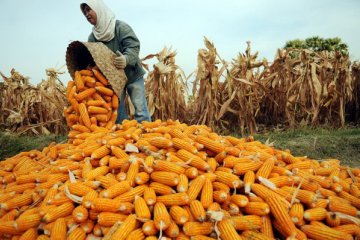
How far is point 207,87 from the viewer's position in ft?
27.3

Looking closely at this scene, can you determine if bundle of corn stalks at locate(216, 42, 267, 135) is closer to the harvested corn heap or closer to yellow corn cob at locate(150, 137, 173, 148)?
the harvested corn heap

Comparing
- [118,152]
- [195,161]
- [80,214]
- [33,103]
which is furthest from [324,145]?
[33,103]

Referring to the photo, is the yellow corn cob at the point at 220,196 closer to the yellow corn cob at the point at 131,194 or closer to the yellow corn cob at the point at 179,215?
the yellow corn cob at the point at 179,215

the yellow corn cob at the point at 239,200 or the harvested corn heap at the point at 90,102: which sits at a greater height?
the harvested corn heap at the point at 90,102

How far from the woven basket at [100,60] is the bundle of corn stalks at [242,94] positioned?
146 inches

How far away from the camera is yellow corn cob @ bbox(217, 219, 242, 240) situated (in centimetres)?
227

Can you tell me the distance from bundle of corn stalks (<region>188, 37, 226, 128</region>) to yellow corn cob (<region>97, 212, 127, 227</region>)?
6112 millimetres

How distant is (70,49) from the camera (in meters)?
5.39

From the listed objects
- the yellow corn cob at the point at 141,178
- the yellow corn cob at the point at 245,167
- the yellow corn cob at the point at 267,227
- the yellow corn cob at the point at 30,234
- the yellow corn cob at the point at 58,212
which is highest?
the yellow corn cob at the point at 245,167

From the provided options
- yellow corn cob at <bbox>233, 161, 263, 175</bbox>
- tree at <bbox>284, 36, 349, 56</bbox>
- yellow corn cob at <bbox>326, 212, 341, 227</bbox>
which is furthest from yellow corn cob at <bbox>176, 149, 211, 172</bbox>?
tree at <bbox>284, 36, 349, 56</bbox>

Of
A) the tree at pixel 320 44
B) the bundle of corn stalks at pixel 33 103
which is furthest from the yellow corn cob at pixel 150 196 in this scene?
the tree at pixel 320 44

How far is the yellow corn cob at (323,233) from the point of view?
2.46m

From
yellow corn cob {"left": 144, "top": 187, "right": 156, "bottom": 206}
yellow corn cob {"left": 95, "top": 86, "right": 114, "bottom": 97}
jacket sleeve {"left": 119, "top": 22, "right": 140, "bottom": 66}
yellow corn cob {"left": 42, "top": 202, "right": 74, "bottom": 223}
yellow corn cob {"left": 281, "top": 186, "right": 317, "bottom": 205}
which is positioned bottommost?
yellow corn cob {"left": 42, "top": 202, "right": 74, "bottom": 223}

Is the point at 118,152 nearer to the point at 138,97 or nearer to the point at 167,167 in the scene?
the point at 167,167
